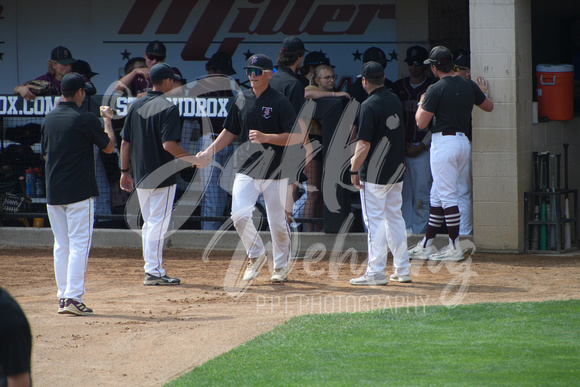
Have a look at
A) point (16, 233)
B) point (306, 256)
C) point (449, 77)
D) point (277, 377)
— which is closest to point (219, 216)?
point (306, 256)

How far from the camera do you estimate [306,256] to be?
938cm

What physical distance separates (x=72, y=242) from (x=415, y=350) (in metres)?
2.95

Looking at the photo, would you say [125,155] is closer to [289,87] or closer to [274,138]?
[274,138]

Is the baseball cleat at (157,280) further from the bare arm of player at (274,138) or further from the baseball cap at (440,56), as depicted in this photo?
the baseball cap at (440,56)

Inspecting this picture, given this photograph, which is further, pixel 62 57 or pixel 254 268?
pixel 62 57

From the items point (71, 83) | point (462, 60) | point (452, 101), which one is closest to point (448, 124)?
point (452, 101)

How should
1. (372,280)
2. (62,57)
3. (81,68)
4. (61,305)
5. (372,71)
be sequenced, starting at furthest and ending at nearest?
(81,68), (62,57), (372,280), (372,71), (61,305)

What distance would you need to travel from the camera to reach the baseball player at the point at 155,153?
298 inches

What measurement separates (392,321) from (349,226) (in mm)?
3468

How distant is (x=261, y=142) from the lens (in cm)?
720

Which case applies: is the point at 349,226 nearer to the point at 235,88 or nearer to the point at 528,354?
the point at 235,88

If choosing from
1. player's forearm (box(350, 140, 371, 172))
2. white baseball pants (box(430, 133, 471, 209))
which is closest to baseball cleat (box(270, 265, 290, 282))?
player's forearm (box(350, 140, 371, 172))

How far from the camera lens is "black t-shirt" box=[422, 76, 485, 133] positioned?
836 cm

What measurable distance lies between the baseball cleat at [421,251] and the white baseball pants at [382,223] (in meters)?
1.21
